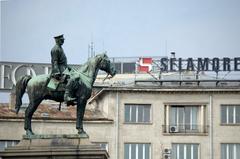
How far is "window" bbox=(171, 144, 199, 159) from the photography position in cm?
8969

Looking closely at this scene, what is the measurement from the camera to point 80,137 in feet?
131

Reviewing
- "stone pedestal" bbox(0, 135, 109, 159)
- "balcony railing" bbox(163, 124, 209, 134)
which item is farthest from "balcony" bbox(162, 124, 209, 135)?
"stone pedestal" bbox(0, 135, 109, 159)

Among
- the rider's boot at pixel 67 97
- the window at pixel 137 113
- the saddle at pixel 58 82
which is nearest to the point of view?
the rider's boot at pixel 67 97

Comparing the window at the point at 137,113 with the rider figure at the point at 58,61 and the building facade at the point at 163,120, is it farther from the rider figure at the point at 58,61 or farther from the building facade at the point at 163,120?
the rider figure at the point at 58,61

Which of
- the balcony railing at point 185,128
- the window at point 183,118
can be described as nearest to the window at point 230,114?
the balcony railing at point 185,128

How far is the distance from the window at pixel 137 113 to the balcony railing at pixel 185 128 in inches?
84.8

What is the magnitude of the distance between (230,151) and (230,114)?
3788 millimetres

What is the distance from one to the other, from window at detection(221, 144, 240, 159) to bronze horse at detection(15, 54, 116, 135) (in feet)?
165

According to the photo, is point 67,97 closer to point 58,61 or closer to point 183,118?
point 58,61

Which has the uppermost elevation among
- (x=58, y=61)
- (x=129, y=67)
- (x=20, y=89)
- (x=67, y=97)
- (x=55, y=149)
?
(x=129, y=67)

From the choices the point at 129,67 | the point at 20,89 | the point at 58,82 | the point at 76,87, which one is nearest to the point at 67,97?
the point at 76,87

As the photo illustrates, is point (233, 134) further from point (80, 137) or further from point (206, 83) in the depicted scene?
point (80, 137)

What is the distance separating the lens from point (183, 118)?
299ft

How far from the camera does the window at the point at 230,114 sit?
300 feet
